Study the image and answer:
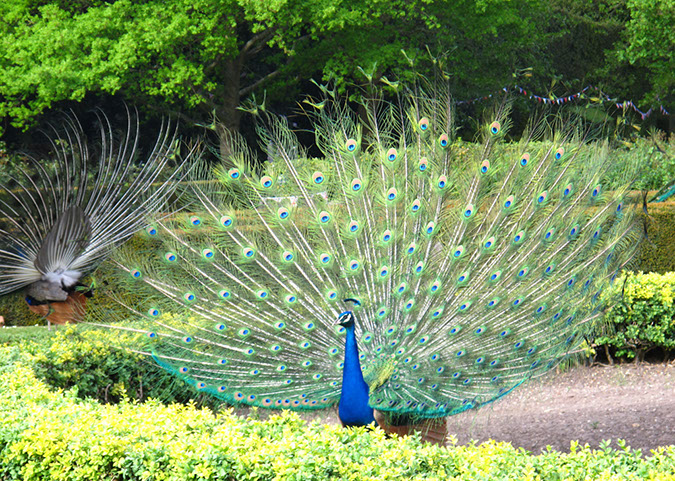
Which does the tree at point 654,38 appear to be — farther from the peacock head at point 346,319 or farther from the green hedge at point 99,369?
the peacock head at point 346,319

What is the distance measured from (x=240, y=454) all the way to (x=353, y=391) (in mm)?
1468

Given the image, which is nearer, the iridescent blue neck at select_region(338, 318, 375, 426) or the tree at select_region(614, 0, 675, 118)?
the iridescent blue neck at select_region(338, 318, 375, 426)

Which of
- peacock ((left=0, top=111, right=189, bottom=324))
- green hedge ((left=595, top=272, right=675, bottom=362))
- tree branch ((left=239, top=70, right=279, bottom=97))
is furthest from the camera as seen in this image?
tree branch ((left=239, top=70, right=279, bottom=97))

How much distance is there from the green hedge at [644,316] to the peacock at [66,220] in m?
5.14

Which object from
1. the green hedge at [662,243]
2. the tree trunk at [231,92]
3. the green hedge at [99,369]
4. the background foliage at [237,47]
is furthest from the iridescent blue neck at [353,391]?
the tree trunk at [231,92]

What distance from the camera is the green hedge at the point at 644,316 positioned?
26.9ft

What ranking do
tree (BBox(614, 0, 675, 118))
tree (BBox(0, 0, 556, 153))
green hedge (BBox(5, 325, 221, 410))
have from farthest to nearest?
tree (BBox(614, 0, 675, 118)) < tree (BBox(0, 0, 556, 153)) < green hedge (BBox(5, 325, 221, 410))

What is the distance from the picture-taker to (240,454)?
3.47 m

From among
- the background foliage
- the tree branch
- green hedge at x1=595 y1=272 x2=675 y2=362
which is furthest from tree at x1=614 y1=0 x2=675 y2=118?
green hedge at x1=595 y1=272 x2=675 y2=362

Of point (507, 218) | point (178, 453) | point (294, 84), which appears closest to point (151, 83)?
point (294, 84)

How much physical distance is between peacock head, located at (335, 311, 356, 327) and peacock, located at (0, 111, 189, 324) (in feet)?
14.9

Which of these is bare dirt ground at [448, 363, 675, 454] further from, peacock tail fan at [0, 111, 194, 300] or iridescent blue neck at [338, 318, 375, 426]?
peacock tail fan at [0, 111, 194, 300]

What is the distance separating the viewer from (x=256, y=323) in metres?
5.39

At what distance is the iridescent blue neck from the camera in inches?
191
